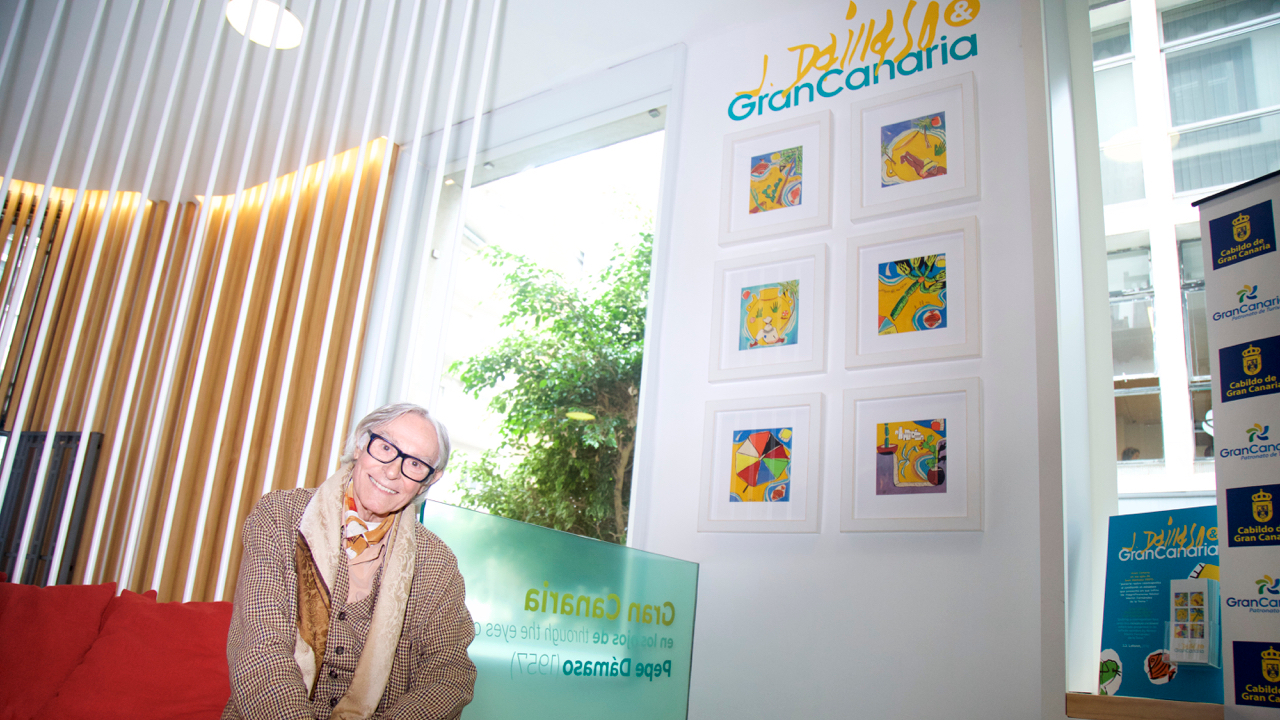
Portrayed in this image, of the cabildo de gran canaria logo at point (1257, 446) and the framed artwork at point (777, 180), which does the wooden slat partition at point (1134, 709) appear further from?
the framed artwork at point (777, 180)

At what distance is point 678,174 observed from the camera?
11.9ft

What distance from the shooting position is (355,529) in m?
1.82

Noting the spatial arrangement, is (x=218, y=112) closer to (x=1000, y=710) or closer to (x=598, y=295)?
(x=598, y=295)

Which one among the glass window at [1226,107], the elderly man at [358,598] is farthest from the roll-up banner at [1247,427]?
the elderly man at [358,598]

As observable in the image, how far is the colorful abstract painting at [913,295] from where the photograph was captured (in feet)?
9.15

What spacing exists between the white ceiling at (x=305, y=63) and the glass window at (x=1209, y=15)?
1367 mm

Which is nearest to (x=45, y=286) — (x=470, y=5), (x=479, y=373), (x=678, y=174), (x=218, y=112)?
(x=218, y=112)

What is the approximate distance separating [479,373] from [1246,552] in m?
3.26

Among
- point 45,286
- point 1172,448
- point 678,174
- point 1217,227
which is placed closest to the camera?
point 1217,227

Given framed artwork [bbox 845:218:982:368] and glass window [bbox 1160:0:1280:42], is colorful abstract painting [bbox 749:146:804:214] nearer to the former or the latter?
framed artwork [bbox 845:218:982:368]

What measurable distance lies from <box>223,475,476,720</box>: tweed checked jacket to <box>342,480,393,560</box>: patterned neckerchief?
0.03 metres

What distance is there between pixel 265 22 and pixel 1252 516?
4.04m

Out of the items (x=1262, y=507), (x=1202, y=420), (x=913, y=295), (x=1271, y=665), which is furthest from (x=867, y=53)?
(x=1271, y=665)

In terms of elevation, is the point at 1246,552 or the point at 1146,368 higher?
the point at 1146,368
